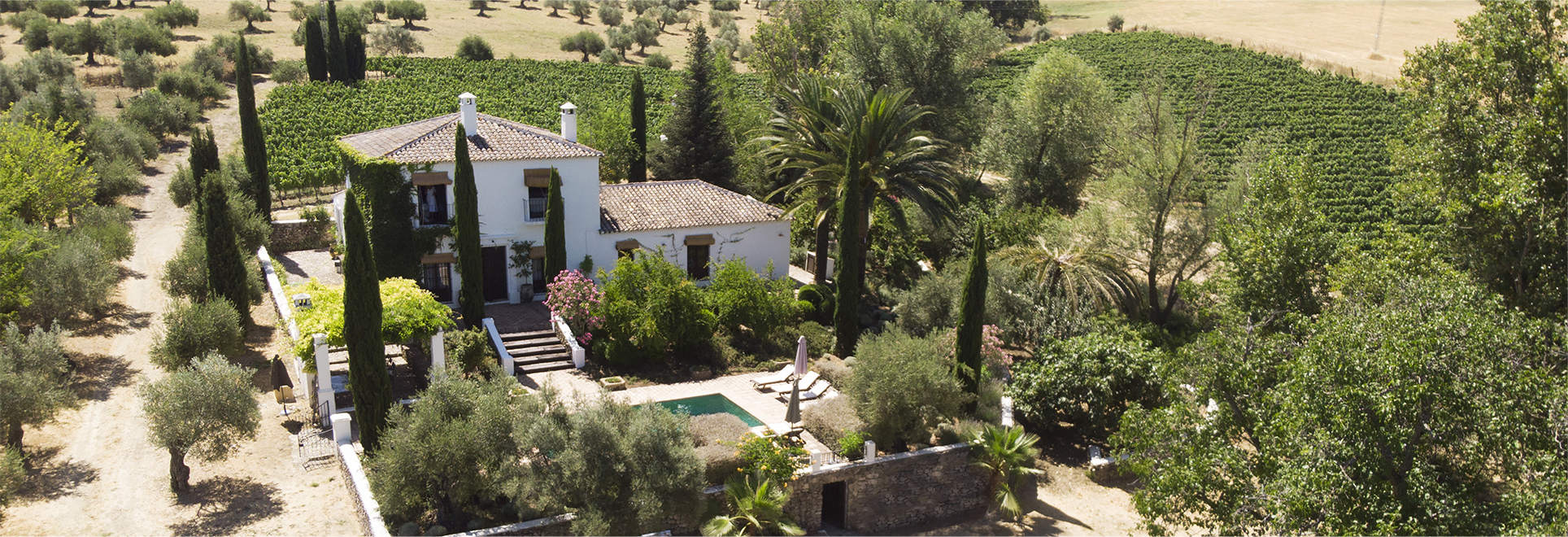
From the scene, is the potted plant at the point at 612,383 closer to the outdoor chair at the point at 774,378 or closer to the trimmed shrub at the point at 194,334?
the outdoor chair at the point at 774,378

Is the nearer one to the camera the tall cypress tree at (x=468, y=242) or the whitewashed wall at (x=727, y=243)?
the tall cypress tree at (x=468, y=242)

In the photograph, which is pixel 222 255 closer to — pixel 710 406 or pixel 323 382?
pixel 323 382

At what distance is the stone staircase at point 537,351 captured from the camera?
2330cm

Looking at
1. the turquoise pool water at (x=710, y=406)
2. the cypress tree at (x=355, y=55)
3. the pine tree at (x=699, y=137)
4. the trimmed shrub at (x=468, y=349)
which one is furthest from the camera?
the cypress tree at (x=355, y=55)

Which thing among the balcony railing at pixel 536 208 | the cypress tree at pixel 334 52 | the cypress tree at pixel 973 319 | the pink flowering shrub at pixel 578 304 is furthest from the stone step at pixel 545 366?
the cypress tree at pixel 334 52

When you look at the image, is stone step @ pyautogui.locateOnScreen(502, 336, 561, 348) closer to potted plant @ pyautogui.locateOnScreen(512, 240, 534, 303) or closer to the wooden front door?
potted plant @ pyautogui.locateOnScreen(512, 240, 534, 303)

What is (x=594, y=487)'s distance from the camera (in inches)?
632

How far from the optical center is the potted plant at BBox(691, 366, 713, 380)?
→ 23.7 metres

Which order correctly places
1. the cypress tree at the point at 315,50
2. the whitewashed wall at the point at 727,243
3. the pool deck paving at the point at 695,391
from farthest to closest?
the cypress tree at the point at 315,50
the whitewashed wall at the point at 727,243
the pool deck paving at the point at 695,391

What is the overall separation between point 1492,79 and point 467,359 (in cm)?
2106

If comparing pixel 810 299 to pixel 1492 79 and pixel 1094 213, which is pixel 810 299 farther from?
pixel 1492 79

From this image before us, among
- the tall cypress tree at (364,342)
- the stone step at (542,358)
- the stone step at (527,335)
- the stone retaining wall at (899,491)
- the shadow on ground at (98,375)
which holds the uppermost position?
the tall cypress tree at (364,342)

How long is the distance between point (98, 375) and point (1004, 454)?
67.1 feet

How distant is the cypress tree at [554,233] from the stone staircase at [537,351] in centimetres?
171
